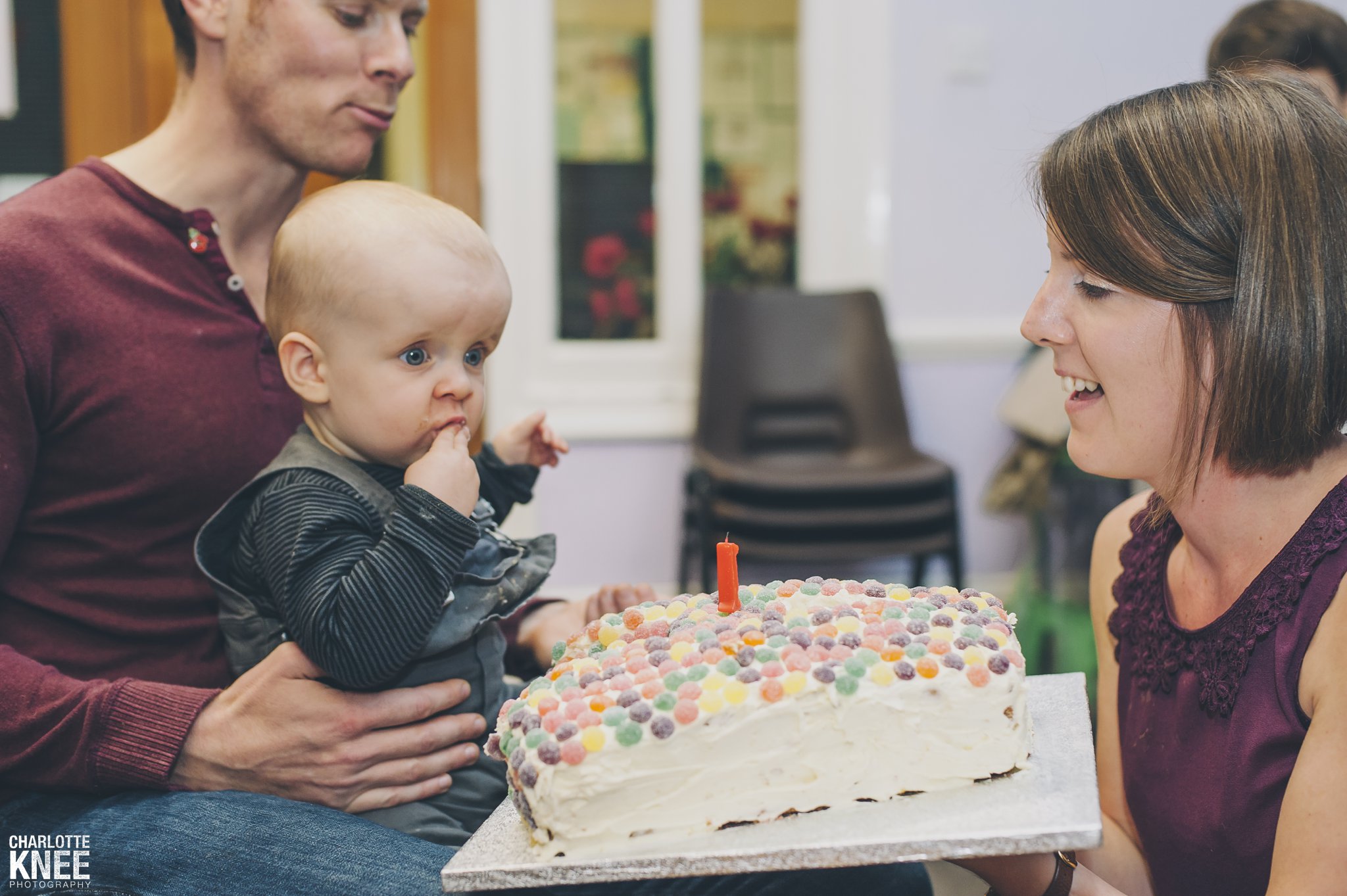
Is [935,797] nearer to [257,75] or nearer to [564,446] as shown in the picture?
[564,446]

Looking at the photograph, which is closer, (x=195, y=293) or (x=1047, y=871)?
(x=1047, y=871)

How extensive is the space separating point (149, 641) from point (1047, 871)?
101 centimetres

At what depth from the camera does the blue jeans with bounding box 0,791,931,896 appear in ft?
3.54

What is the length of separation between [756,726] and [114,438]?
83cm

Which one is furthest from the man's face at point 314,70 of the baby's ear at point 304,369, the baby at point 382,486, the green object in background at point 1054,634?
the green object in background at point 1054,634

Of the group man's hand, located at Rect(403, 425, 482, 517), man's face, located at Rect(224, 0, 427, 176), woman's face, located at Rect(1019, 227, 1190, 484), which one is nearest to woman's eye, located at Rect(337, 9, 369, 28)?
man's face, located at Rect(224, 0, 427, 176)

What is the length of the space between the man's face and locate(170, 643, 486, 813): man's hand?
0.69 metres

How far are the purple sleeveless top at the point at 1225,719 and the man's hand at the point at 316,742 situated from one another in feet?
2.43

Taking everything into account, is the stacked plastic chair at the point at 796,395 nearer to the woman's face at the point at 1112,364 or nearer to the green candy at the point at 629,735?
the woman's face at the point at 1112,364

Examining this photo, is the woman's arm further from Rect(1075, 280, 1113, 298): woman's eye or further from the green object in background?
the green object in background

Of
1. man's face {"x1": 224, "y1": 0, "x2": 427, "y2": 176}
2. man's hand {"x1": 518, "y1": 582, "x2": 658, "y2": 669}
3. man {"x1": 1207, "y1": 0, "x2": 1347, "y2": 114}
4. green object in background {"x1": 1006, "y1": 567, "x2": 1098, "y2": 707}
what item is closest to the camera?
man's hand {"x1": 518, "y1": 582, "x2": 658, "y2": 669}

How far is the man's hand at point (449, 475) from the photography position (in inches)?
43.7

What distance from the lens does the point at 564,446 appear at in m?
1.44

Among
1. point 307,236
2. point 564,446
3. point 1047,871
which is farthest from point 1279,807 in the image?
point 307,236
